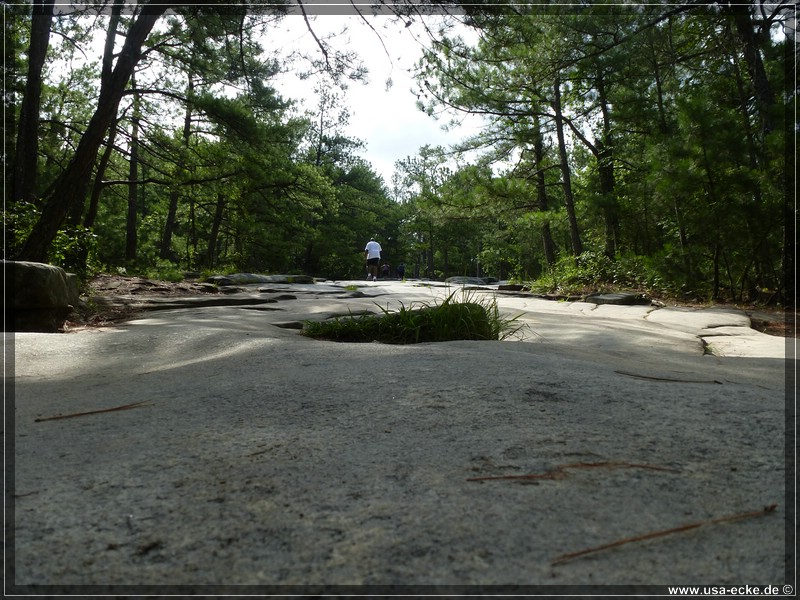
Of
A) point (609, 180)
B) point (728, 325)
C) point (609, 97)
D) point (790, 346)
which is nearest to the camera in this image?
point (790, 346)

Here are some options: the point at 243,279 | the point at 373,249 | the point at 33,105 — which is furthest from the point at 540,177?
the point at 33,105

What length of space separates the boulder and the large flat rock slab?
1925mm

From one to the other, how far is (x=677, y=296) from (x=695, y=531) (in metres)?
8.37

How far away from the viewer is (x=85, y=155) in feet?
16.8

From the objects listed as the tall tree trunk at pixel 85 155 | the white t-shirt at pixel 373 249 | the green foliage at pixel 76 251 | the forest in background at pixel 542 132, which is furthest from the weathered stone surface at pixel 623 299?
the white t-shirt at pixel 373 249

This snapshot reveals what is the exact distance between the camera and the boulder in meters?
3.62

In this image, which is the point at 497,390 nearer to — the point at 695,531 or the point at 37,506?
the point at 695,531

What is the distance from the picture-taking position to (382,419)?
1.45m

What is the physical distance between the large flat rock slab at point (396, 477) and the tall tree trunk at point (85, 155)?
3527 millimetres

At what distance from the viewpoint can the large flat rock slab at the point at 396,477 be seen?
0.77m

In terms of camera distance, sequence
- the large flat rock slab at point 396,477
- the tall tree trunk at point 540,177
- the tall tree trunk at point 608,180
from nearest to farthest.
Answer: the large flat rock slab at point 396,477 → the tall tree trunk at point 608,180 → the tall tree trunk at point 540,177

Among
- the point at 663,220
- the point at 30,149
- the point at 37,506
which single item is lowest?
the point at 37,506

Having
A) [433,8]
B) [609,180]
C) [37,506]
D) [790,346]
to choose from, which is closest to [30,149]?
[433,8]

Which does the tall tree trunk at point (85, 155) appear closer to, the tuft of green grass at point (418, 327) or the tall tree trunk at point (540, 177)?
the tuft of green grass at point (418, 327)
